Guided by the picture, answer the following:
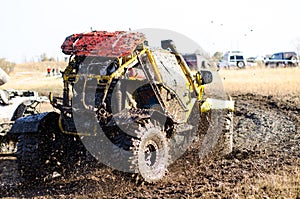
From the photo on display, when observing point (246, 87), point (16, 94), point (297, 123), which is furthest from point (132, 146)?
point (246, 87)

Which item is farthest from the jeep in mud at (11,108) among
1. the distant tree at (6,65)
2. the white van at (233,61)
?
the distant tree at (6,65)

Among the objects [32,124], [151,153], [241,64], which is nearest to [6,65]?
[241,64]

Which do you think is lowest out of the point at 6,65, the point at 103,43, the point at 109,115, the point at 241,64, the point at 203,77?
the point at 241,64

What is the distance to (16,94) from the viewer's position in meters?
12.2

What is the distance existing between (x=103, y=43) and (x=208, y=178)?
2.69m

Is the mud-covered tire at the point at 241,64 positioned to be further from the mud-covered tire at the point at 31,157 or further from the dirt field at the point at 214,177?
the mud-covered tire at the point at 31,157

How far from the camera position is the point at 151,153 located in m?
7.67

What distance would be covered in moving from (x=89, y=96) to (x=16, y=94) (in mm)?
5390

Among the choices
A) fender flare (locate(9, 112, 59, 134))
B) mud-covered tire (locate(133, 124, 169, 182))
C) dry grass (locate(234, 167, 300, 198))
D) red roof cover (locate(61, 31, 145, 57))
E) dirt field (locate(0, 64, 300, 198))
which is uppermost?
red roof cover (locate(61, 31, 145, 57))

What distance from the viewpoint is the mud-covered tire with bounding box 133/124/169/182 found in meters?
7.08

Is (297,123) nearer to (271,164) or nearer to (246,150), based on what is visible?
(246,150)

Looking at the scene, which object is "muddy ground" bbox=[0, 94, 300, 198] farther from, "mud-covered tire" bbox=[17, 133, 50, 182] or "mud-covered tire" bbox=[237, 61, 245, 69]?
"mud-covered tire" bbox=[237, 61, 245, 69]

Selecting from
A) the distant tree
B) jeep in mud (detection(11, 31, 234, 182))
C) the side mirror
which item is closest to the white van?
the distant tree

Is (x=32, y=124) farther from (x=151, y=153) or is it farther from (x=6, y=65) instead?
(x=6, y=65)
